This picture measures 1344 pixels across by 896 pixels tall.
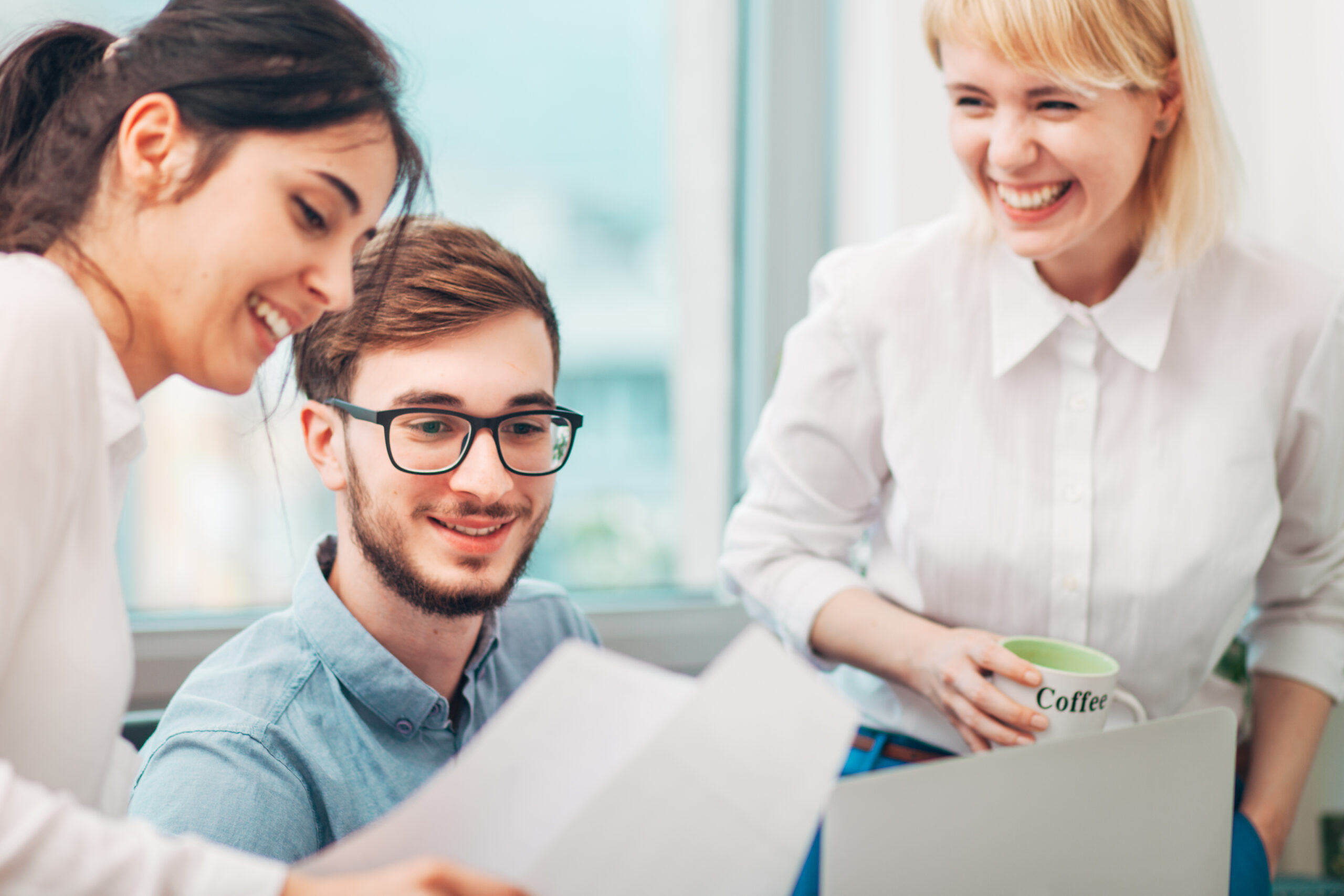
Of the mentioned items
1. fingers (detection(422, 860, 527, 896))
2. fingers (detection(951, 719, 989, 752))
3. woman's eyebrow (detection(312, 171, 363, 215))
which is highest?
woman's eyebrow (detection(312, 171, 363, 215))

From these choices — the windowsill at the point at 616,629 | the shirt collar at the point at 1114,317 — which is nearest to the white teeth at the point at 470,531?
the shirt collar at the point at 1114,317

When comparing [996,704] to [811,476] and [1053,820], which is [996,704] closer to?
[1053,820]

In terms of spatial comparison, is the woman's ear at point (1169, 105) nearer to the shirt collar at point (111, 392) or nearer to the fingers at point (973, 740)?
the fingers at point (973, 740)

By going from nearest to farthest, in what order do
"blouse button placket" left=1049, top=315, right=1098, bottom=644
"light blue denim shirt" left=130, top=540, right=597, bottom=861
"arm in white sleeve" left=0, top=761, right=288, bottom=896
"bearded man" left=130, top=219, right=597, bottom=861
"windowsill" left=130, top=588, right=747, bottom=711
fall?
"arm in white sleeve" left=0, top=761, right=288, bottom=896 < "light blue denim shirt" left=130, top=540, right=597, bottom=861 < "bearded man" left=130, top=219, right=597, bottom=861 < "blouse button placket" left=1049, top=315, right=1098, bottom=644 < "windowsill" left=130, top=588, right=747, bottom=711

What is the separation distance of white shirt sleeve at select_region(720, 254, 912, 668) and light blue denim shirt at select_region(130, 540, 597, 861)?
1.12ft

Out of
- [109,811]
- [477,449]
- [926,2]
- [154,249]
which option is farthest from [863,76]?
[109,811]

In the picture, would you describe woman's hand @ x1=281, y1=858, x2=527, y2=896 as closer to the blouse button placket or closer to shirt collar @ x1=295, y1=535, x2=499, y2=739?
shirt collar @ x1=295, y1=535, x2=499, y2=739

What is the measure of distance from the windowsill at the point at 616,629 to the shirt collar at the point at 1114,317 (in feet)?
3.16

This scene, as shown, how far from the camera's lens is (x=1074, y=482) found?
1132 millimetres

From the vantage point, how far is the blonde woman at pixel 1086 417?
1072 millimetres

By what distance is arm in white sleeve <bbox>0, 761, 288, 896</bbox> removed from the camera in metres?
0.44

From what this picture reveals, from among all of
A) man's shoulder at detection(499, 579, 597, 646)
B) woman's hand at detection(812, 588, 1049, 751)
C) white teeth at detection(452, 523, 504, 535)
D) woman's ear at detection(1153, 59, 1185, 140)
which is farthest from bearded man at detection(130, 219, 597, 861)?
woman's ear at detection(1153, 59, 1185, 140)

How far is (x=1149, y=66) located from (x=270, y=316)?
89 centimetres

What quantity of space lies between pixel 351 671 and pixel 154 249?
0.49 metres
